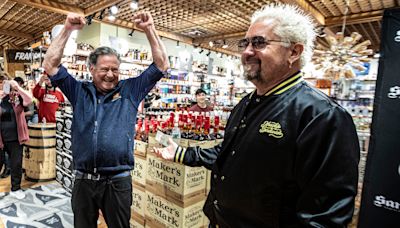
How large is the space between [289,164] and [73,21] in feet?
5.91

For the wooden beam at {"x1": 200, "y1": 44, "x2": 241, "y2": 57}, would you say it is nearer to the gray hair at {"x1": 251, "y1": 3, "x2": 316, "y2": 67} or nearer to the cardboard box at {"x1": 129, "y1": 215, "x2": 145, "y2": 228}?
the cardboard box at {"x1": 129, "y1": 215, "x2": 145, "y2": 228}

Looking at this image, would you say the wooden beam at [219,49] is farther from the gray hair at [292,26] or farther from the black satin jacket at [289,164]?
the black satin jacket at [289,164]

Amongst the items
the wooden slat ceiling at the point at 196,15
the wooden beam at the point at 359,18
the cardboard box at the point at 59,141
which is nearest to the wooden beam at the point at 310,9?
the wooden slat ceiling at the point at 196,15

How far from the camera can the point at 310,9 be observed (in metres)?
5.62

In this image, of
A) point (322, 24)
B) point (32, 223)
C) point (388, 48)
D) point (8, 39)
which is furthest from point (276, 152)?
point (8, 39)

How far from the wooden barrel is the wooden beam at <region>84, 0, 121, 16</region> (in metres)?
2.97

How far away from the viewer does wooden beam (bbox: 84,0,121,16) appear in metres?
5.67

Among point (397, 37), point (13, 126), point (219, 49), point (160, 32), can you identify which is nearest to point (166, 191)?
point (397, 37)

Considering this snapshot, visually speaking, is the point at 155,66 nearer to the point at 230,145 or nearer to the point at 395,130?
the point at 230,145

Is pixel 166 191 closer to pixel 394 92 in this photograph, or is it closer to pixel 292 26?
pixel 292 26

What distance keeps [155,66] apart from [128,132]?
57 centimetres

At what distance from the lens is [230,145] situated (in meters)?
1.30

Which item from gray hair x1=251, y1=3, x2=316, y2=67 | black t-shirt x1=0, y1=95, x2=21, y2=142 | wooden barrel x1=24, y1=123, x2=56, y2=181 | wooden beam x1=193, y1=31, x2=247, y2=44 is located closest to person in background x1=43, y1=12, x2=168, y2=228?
gray hair x1=251, y1=3, x2=316, y2=67

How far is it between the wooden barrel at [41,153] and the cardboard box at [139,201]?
7.85ft
